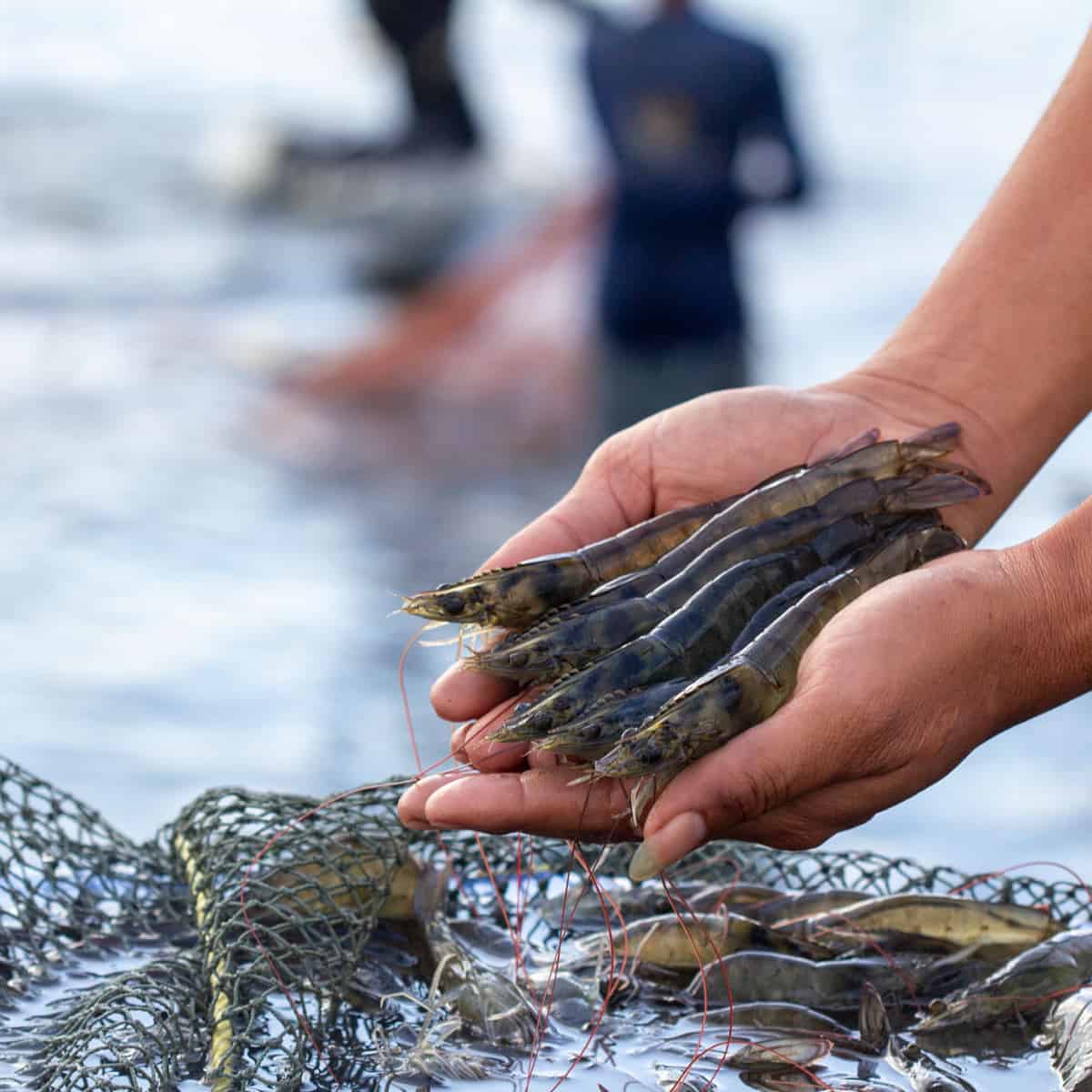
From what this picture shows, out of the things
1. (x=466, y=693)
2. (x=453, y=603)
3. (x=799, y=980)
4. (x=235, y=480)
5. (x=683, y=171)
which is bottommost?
(x=799, y=980)

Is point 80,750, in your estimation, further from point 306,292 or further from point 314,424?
point 306,292

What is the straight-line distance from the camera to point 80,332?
13664mm

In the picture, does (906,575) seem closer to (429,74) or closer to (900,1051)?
(900,1051)

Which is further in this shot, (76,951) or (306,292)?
(306,292)

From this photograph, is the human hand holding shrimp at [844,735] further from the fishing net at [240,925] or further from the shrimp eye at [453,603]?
the fishing net at [240,925]

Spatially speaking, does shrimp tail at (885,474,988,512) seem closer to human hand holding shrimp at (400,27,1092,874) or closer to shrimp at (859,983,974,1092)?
human hand holding shrimp at (400,27,1092,874)

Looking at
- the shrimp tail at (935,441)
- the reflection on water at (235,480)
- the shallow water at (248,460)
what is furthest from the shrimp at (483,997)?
the reflection on water at (235,480)

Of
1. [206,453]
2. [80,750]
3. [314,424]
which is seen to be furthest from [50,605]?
[314,424]

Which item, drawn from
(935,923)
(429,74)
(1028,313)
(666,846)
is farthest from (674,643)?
(429,74)

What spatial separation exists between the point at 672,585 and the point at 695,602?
0.26 ft

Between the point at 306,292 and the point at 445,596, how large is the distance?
553 inches

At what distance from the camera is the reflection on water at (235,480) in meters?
5.02

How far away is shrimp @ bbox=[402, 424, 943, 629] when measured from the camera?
7.25ft

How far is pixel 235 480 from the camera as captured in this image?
9352mm
